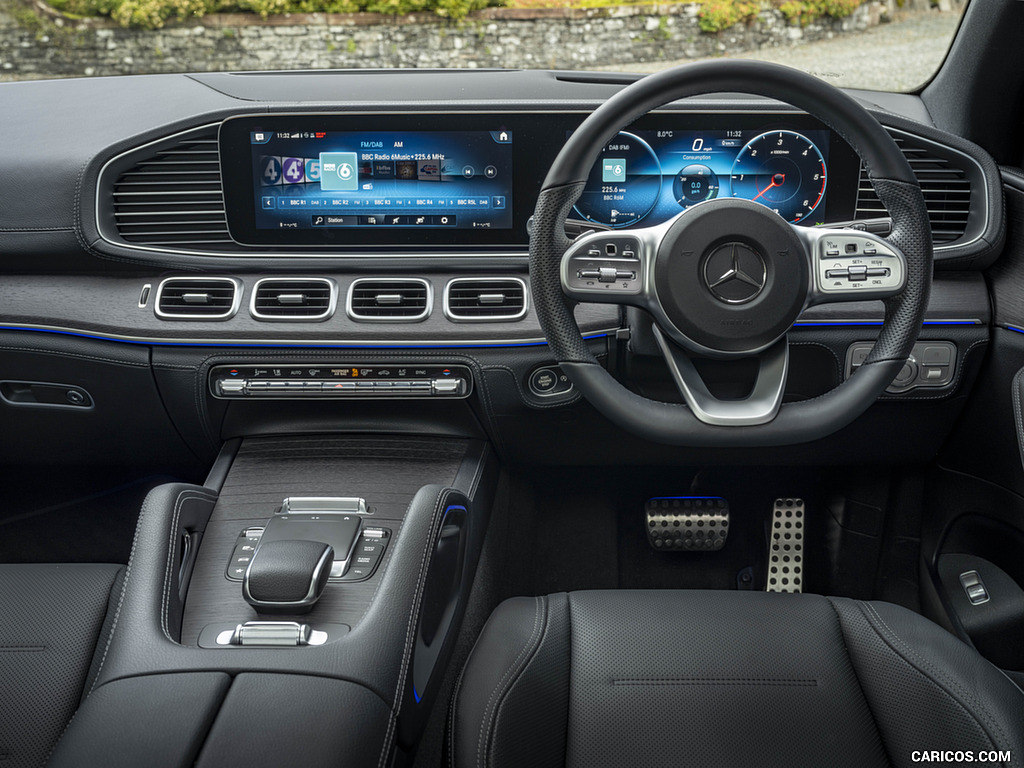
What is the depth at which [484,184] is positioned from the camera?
1798 mm

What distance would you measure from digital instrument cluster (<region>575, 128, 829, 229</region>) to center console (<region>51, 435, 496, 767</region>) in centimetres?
63

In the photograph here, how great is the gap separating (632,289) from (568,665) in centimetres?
59

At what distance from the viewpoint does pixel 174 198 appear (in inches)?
72.6

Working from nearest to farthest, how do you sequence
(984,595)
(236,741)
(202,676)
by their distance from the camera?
1. (236,741)
2. (202,676)
3. (984,595)

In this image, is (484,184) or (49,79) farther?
(49,79)

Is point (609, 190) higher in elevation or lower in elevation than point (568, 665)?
higher

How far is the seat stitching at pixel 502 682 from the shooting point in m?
1.18

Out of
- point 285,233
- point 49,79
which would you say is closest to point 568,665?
point 285,233

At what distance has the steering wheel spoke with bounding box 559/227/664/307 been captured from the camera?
4.37ft

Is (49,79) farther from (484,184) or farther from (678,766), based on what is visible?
(678,766)

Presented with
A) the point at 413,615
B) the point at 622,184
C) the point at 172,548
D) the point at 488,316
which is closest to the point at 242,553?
the point at 172,548

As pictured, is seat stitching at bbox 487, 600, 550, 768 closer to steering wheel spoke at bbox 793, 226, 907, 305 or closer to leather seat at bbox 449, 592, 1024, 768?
leather seat at bbox 449, 592, 1024, 768

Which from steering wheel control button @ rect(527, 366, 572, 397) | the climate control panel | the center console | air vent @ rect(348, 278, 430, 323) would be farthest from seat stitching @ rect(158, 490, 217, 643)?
steering wheel control button @ rect(527, 366, 572, 397)

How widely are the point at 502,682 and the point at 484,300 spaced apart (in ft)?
2.63
